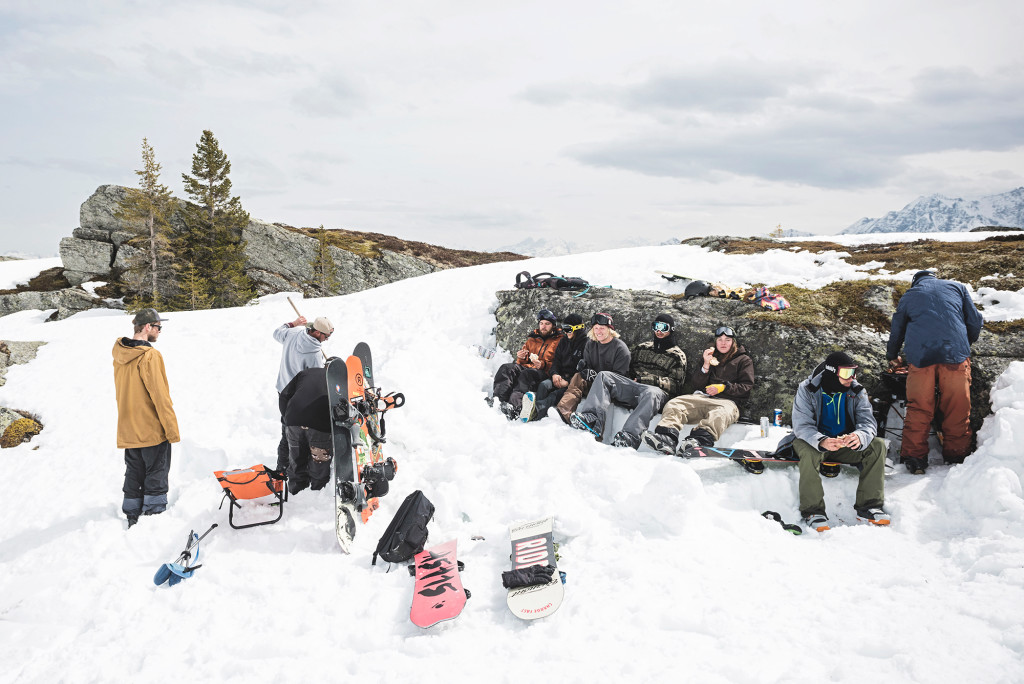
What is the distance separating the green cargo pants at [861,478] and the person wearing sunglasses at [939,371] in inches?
40.8

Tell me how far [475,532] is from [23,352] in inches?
440

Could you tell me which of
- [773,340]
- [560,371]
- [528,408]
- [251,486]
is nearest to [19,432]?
[251,486]

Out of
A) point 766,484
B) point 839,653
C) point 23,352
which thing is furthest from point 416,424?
point 23,352

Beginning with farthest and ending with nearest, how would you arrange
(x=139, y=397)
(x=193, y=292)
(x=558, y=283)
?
(x=193, y=292)
(x=558, y=283)
(x=139, y=397)

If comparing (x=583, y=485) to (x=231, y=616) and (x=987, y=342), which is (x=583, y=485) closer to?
(x=231, y=616)

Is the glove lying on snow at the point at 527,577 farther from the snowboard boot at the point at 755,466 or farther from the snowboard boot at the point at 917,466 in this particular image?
the snowboard boot at the point at 917,466

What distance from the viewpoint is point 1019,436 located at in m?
4.78

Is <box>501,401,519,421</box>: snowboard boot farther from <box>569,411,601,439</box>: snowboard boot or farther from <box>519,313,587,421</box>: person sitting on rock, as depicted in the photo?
<box>569,411,601,439</box>: snowboard boot

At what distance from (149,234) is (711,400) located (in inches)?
1280

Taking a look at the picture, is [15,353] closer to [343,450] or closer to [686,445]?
[343,450]

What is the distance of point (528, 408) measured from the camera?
7523 millimetres

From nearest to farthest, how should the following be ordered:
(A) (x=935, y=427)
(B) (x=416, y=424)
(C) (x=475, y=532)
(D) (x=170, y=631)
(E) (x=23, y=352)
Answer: (D) (x=170, y=631)
(C) (x=475, y=532)
(A) (x=935, y=427)
(B) (x=416, y=424)
(E) (x=23, y=352)

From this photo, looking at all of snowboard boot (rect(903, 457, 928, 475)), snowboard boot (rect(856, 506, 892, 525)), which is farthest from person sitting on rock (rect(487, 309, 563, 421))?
snowboard boot (rect(903, 457, 928, 475))

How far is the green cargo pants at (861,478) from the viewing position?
498 centimetres
